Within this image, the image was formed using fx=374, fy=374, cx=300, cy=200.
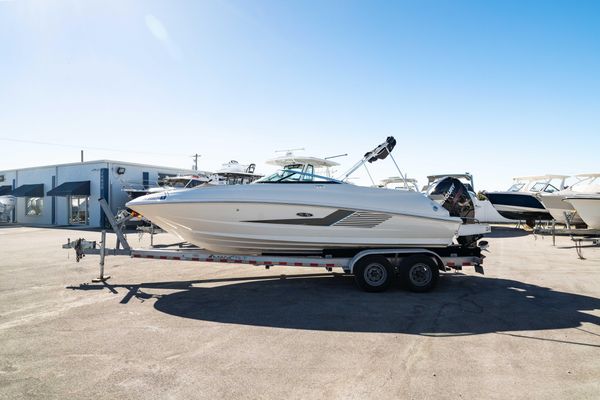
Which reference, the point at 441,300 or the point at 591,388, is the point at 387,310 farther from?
the point at 591,388

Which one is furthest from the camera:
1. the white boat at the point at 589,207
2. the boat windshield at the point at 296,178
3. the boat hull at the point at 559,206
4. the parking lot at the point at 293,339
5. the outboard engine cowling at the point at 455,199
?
the boat hull at the point at 559,206

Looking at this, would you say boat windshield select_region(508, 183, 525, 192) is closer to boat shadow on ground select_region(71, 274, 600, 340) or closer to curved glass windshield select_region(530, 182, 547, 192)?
curved glass windshield select_region(530, 182, 547, 192)

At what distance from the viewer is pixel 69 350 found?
3.78 metres

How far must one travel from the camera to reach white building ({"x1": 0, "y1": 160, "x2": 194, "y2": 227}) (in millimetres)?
22844

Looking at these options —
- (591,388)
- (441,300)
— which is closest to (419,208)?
(441,300)

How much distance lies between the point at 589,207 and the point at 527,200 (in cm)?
570

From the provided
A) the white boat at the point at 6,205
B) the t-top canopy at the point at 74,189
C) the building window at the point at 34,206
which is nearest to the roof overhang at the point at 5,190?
the white boat at the point at 6,205

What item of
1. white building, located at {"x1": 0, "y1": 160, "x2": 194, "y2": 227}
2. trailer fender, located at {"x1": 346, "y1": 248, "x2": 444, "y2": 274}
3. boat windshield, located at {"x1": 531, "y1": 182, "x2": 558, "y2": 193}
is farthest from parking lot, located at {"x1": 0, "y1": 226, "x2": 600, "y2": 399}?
white building, located at {"x1": 0, "y1": 160, "x2": 194, "y2": 227}

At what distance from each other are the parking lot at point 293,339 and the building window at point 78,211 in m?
18.6

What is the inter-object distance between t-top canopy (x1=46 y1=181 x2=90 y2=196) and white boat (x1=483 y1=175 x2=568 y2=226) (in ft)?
77.4

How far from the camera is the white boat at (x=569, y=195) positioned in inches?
592

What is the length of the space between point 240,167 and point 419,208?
12842mm

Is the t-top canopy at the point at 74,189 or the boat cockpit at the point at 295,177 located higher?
the t-top canopy at the point at 74,189

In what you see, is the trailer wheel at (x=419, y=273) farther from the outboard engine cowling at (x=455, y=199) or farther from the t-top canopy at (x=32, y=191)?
the t-top canopy at (x=32, y=191)
